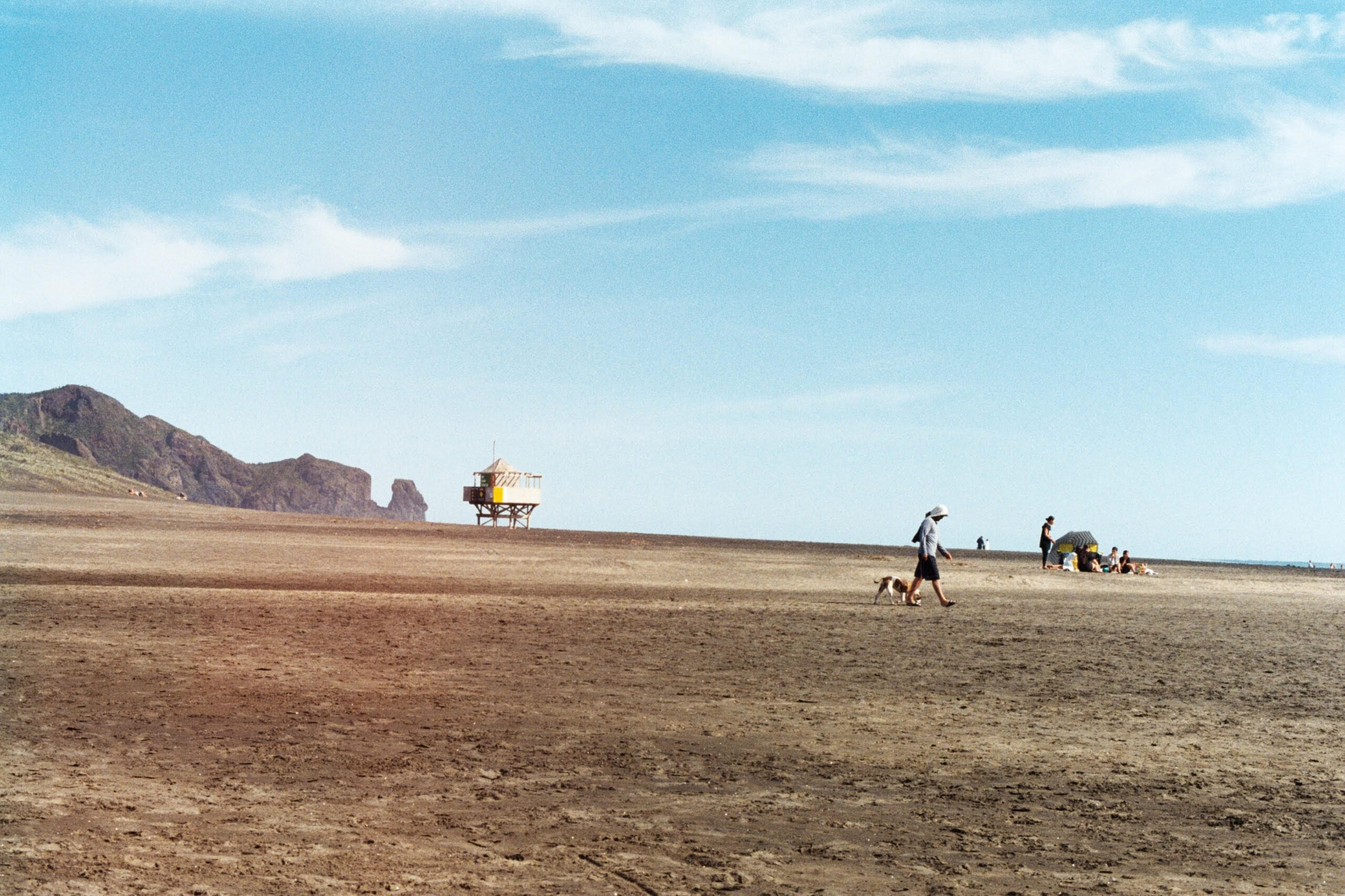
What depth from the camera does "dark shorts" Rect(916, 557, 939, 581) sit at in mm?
24234

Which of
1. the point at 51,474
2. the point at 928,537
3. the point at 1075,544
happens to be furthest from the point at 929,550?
the point at 51,474

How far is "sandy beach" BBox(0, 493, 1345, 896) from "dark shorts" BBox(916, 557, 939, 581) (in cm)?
284

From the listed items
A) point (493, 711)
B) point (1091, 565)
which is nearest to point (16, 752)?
point (493, 711)

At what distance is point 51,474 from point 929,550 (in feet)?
200

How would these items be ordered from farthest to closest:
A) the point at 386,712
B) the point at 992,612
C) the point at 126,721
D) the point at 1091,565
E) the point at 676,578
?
the point at 1091,565 → the point at 676,578 → the point at 992,612 → the point at 386,712 → the point at 126,721

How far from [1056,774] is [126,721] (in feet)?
24.1

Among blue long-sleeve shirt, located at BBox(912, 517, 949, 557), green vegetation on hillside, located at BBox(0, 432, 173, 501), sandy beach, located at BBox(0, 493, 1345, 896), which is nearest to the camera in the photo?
sandy beach, located at BBox(0, 493, 1345, 896)

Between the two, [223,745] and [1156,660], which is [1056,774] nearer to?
[223,745]

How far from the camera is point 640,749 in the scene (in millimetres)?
9438

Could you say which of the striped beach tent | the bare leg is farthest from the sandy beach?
the striped beach tent

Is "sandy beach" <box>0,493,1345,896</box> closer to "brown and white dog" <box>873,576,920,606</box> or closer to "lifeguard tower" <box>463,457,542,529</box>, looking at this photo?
"brown and white dog" <box>873,576,920,606</box>

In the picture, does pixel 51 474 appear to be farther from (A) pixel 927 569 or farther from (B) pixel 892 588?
(A) pixel 927 569

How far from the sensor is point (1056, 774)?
9023 mm

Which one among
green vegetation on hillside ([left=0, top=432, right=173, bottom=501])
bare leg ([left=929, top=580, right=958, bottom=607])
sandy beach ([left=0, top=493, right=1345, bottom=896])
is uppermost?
green vegetation on hillside ([left=0, top=432, right=173, bottom=501])
